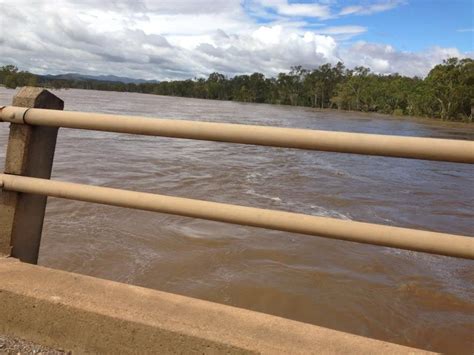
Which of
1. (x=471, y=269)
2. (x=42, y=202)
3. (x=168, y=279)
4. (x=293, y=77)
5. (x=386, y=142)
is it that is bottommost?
(x=168, y=279)

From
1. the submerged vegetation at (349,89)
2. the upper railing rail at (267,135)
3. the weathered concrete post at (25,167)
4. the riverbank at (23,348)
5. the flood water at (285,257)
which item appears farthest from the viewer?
the submerged vegetation at (349,89)

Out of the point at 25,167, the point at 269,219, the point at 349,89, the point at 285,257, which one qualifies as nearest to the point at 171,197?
the point at 269,219

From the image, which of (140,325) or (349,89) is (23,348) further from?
(349,89)

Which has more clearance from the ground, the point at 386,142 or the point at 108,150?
the point at 386,142

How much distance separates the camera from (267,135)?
1.83 m

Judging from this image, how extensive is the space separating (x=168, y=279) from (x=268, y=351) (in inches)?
98.0

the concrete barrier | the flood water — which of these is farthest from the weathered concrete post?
the flood water

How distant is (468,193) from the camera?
32.6 ft

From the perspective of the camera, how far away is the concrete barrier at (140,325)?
5.74 feet

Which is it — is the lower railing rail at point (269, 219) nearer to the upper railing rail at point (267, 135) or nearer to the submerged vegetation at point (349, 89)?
the upper railing rail at point (267, 135)

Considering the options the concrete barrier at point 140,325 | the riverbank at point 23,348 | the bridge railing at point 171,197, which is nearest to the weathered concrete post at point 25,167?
the bridge railing at point 171,197

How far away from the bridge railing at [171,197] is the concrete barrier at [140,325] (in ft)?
1.19

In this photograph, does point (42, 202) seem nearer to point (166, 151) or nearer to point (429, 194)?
point (429, 194)

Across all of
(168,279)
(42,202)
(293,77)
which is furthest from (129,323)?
(293,77)
